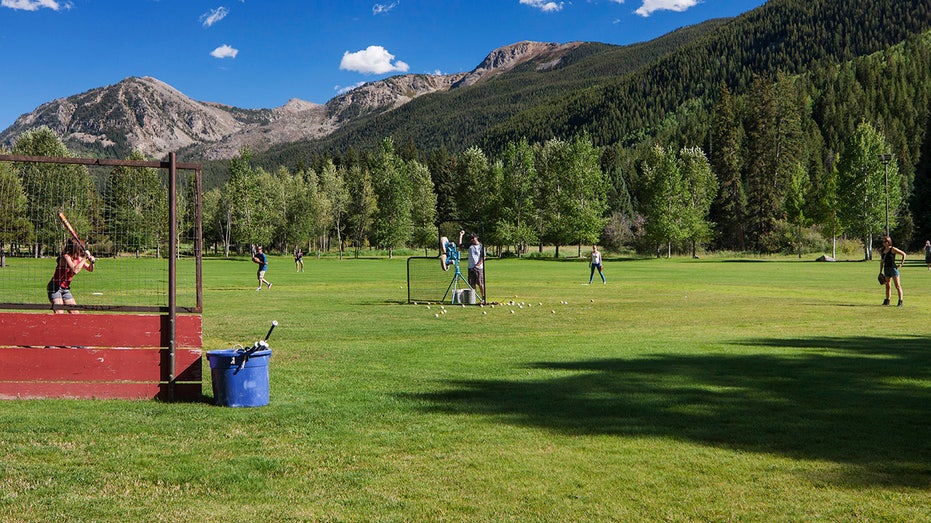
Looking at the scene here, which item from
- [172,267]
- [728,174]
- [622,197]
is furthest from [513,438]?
[622,197]

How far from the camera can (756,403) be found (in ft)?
30.6

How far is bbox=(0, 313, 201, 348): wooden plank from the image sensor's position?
9.38 m

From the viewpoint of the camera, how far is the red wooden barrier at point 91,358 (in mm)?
9383

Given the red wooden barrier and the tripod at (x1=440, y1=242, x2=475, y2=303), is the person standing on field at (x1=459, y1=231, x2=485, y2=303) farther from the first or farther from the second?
the red wooden barrier

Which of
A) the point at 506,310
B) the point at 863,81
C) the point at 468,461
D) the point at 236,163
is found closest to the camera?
the point at 468,461

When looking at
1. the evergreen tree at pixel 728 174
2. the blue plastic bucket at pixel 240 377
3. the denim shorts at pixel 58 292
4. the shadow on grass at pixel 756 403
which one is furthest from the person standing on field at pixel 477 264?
the evergreen tree at pixel 728 174

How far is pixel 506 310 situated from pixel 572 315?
240cm

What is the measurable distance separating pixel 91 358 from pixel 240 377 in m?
2.12

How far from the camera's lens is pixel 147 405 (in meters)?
9.20

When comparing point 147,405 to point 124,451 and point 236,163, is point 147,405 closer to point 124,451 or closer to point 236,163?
point 124,451

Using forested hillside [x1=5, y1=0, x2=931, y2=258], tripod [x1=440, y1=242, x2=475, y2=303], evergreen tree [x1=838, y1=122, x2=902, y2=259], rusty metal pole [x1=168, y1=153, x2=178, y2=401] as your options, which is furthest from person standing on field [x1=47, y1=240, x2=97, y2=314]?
evergreen tree [x1=838, y1=122, x2=902, y2=259]

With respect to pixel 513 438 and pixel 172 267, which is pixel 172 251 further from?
pixel 513 438

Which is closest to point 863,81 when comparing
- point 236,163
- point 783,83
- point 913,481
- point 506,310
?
point 783,83

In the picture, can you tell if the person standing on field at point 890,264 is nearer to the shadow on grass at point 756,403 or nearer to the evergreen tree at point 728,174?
the shadow on grass at point 756,403
